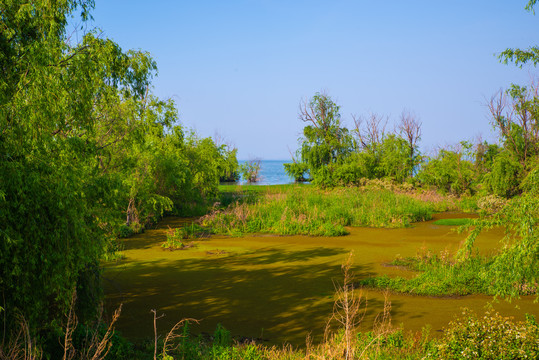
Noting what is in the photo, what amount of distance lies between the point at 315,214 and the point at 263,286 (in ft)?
32.7

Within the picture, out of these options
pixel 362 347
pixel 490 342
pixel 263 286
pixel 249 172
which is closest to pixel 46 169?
pixel 362 347

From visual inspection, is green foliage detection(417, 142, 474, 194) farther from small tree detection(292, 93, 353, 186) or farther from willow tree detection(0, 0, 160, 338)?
willow tree detection(0, 0, 160, 338)

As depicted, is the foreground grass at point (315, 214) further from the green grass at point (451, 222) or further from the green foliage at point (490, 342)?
the green foliage at point (490, 342)

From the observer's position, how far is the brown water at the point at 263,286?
8.87 m

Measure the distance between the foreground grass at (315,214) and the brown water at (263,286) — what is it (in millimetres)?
1277

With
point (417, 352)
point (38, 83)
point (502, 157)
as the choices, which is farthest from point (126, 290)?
point (502, 157)

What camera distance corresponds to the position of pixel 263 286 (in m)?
11.6

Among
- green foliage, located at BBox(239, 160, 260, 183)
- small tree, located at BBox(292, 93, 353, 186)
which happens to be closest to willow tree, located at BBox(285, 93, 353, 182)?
small tree, located at BBox(292, 93, 353, 186)

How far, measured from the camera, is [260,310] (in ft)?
31.7

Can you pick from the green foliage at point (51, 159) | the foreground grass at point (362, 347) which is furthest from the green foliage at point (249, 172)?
the foreground grass at point (362, 347)

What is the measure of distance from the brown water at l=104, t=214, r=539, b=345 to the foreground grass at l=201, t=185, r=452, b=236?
1.28 m

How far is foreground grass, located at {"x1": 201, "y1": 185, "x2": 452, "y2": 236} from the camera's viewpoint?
2036 cm

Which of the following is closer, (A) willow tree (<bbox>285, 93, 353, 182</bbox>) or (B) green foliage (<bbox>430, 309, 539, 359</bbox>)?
(B) green foliage (<bbox>430, 309, 539, 359</bbox>)

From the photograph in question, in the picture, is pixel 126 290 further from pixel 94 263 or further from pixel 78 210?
pixel 78 210
